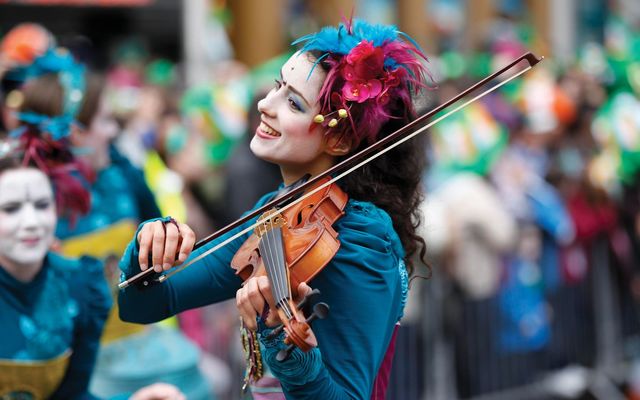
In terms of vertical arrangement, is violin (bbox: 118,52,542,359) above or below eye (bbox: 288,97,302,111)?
below

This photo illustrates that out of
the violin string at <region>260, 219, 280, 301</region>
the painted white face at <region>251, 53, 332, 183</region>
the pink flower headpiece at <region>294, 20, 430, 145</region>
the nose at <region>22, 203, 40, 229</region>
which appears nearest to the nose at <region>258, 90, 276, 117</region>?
the painted white face at <region>251, 53, 332, 183</region>

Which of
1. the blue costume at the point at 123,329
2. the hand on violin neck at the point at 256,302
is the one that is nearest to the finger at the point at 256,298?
the hand on violin neck at the point at 256,302

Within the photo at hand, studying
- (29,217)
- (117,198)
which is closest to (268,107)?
(29,217)

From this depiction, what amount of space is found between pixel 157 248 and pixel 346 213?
50 cm

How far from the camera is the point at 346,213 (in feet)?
9.82

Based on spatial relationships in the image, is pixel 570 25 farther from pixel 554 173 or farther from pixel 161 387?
pixel 161 387

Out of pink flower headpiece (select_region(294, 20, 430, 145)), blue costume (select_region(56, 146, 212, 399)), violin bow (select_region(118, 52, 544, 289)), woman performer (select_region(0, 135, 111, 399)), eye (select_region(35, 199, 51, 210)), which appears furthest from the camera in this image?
blue costume (select_region(56, 146, 212, 399))

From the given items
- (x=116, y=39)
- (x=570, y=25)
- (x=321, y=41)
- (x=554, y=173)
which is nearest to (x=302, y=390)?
(x=321, y=41)

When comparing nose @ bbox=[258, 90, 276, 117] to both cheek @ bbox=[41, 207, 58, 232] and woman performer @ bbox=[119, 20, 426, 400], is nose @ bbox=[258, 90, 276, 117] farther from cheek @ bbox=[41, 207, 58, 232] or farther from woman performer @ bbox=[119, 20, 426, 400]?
cheek @ bbox=[41, 207, 58, 232]

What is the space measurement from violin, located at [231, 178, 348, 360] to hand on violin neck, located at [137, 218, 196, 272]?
0.15m

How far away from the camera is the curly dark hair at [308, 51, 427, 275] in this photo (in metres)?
3.10

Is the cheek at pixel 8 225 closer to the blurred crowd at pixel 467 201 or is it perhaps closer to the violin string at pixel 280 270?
the blurred crowd at pixel 467 201

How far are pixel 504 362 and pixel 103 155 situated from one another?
344cm

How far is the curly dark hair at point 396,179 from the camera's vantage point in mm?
3098
